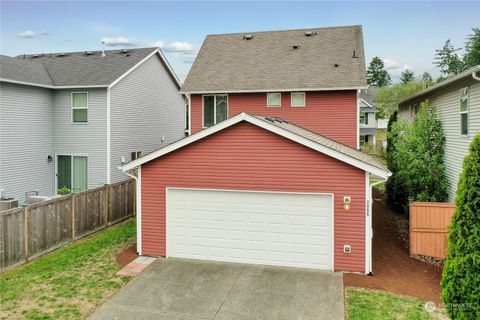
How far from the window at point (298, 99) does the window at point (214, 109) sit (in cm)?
324

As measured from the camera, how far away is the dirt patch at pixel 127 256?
10891 mm

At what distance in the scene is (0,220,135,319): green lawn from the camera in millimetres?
8016

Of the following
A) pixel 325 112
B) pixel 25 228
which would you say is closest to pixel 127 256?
pixel 25 228

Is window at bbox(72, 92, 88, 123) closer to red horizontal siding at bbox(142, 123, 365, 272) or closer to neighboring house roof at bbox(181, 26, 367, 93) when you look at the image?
neighboring house roof at bbox(181, 26, 367, 93)

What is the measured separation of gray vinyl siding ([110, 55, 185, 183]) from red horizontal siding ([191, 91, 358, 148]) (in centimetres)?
676

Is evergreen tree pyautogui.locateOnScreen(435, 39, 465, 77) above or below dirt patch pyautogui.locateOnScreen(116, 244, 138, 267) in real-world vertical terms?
above

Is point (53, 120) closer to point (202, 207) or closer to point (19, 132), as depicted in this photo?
point (19, 132)

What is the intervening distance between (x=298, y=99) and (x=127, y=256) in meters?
9.88

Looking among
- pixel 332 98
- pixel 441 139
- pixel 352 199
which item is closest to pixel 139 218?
pixel 352 199

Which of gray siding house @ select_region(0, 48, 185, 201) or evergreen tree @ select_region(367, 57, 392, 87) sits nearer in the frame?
gray siding house @ select_region(0, 48, 185, 201)

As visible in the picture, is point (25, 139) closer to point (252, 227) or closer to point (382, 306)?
point (252, 227)

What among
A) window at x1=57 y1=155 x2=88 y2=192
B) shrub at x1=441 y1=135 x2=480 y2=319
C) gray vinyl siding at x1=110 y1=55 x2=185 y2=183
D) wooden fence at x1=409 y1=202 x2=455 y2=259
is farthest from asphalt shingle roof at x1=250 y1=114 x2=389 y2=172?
window at x1=57 y1=155 x2=88 y2=192

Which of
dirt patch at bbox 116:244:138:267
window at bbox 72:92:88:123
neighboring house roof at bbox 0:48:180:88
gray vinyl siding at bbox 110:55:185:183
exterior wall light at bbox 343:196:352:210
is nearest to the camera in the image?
exterior wall light at bbox 343:196:352:210

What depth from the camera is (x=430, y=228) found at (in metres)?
10.9
